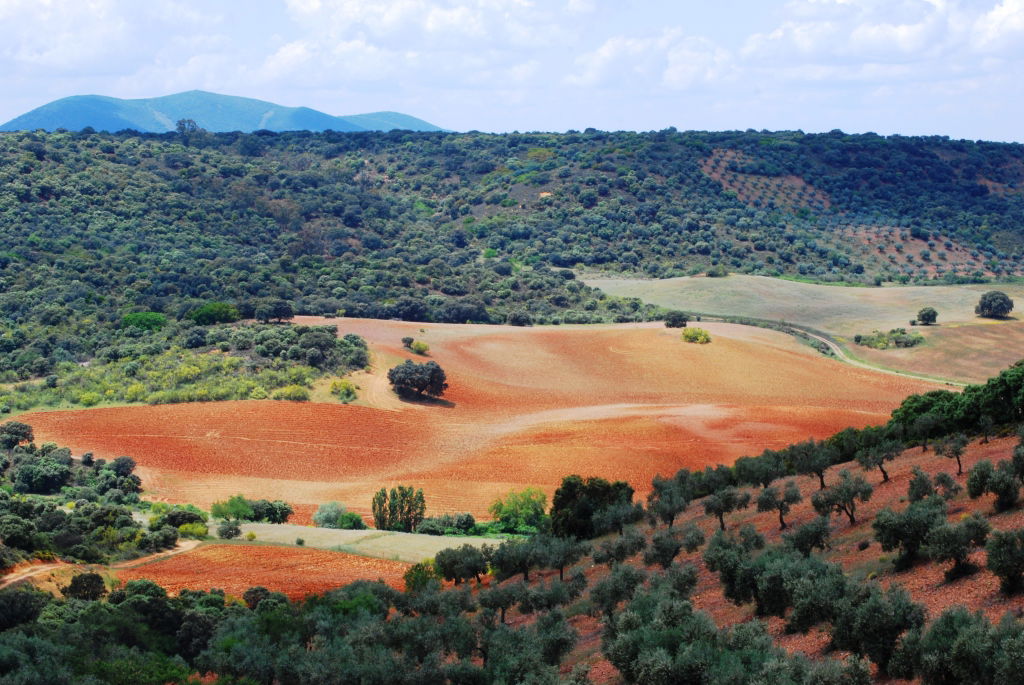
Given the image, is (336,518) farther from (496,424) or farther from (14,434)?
(14,434)

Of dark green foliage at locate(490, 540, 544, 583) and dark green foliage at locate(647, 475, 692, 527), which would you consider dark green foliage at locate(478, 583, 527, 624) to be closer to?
dark green foliage at locate(490, 540, 544, 583)

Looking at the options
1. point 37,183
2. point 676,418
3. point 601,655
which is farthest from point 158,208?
point 601,655

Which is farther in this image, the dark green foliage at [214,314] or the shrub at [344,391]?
the dark green foliage at [214,314]

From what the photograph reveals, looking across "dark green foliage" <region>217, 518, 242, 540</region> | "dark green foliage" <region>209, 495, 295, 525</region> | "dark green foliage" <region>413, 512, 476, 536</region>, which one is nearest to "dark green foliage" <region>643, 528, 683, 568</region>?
"dark green foliage" <region>413, 512, 476, 536</region>

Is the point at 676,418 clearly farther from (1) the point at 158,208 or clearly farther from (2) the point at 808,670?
(1) the point at 158,208

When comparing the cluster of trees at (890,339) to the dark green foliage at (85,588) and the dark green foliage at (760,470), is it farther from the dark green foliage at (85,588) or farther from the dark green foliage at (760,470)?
the dark green foliage at (85,588)

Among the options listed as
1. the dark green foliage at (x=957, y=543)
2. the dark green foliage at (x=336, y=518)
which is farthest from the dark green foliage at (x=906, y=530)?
the dark green foliage at (x=336, y=518)
